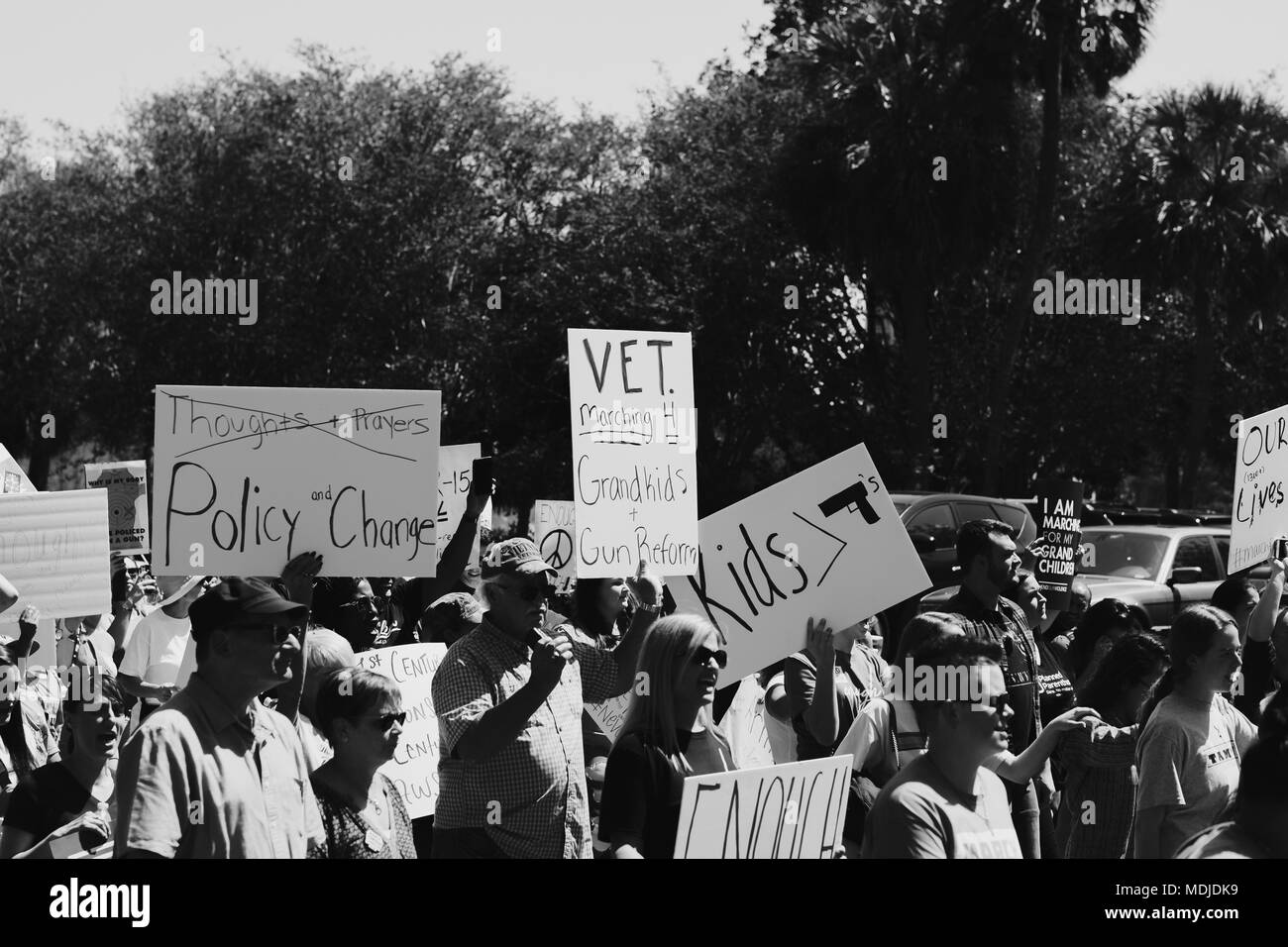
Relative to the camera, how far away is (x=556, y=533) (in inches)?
383

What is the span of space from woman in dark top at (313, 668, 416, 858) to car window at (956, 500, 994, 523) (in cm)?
1198

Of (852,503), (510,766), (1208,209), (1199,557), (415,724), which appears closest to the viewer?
(510,766)

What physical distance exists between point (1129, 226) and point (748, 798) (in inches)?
906

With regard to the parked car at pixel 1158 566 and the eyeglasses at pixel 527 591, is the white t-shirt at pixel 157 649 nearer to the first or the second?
the eyeglasses at pixel 527 591

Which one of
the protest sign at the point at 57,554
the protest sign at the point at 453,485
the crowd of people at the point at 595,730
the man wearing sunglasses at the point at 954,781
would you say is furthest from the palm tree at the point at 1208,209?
the man wearing sunglasses at the point at 954,781

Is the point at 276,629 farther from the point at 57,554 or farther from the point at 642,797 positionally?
the point at 57,554

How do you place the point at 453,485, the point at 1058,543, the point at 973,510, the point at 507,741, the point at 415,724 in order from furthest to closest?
the point at 973,510 → the point at 453,485 → the point at 1058,543 → the point at 415,724 → the point at 507,741

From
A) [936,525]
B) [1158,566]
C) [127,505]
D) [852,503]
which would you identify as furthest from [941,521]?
[852,503]

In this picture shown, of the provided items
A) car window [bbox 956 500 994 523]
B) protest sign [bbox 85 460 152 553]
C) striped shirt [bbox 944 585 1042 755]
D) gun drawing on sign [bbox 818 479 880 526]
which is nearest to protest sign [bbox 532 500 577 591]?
protest sign [bbox 85 460 152 553]

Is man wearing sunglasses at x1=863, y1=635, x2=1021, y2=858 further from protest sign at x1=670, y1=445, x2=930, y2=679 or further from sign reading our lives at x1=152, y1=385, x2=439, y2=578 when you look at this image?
sign reading our lives at x1=152, y1=385, x2=439, y2=578

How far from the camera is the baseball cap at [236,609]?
340 cm

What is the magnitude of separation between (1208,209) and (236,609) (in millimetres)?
23933

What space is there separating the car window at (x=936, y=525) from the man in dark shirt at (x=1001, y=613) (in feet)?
30.8
